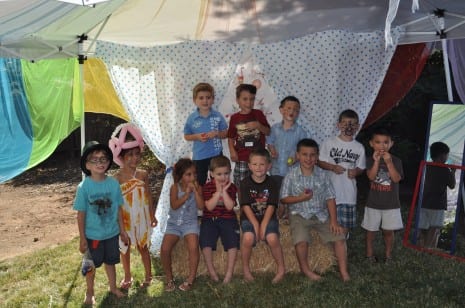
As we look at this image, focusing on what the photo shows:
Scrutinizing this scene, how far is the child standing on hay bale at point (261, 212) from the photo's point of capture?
412cm

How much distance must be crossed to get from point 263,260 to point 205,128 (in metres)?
1.38

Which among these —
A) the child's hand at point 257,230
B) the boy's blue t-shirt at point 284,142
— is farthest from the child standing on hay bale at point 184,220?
the boy's blue t-shirt at point 284,142

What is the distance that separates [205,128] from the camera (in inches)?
185

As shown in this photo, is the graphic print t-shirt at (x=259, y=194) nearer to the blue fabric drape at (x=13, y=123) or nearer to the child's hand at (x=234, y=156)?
the child's hand at (x=234, y=156)

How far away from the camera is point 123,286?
4215 mm

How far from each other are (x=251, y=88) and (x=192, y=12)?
1363 mm

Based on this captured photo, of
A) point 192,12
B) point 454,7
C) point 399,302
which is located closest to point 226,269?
point 399,302

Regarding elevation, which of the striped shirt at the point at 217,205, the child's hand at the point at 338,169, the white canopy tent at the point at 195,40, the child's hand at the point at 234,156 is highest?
the white canopy tent at the point at 195,40

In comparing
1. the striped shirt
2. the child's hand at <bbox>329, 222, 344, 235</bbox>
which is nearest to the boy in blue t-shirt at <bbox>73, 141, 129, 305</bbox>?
the striped shirt

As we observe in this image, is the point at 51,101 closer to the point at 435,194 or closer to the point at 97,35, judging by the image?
the point at 97,35

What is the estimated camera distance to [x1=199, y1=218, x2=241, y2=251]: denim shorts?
164 inches

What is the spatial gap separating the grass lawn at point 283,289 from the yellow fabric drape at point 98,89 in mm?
2199

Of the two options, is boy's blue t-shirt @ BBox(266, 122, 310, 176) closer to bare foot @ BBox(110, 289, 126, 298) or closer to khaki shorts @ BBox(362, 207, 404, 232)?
khaki shorts @ BBox(362, 207, 404, 232)

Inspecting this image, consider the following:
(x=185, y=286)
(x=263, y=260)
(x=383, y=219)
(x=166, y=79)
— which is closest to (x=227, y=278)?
(x=185, y=286)
